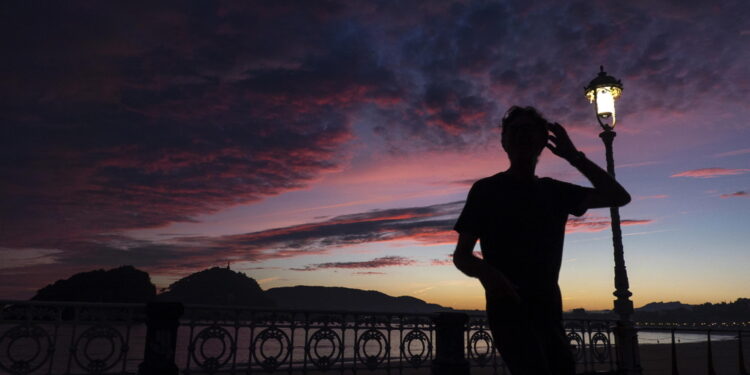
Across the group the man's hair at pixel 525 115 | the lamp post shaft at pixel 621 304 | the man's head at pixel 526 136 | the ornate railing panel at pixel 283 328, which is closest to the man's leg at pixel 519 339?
the man's head at pixel 526 136

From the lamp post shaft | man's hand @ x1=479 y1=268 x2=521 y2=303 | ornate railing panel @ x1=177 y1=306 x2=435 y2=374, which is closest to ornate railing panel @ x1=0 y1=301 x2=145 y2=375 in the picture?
ornate railing panel @ x1=177 y1=306 x2=435 y2=374

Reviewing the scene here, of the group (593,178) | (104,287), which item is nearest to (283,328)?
(593,178)

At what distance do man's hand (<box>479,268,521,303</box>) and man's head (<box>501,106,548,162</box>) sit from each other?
1.89 feet

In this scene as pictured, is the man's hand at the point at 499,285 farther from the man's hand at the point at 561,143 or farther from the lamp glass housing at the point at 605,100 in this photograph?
the lamp glass housing at the point at 605,100

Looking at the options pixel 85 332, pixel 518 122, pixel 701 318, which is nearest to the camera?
pixel 518 122

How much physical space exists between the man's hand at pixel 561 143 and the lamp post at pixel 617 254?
7706mm

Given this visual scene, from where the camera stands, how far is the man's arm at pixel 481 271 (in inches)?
64.3

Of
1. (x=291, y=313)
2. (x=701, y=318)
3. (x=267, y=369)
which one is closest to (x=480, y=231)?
(x=291, y=313)

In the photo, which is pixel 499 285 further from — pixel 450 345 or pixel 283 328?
pixel 283 328

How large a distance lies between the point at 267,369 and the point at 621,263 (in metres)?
6.74

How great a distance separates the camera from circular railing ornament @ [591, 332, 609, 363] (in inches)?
421

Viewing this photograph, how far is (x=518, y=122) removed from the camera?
6.57ft

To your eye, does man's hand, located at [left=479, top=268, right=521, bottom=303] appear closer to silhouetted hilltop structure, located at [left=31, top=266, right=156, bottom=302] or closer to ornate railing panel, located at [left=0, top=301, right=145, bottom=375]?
ornate railing panel, located at [left=0, top=301, right=145, bottom=375]

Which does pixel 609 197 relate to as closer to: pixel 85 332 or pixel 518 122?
pixel 518 122
